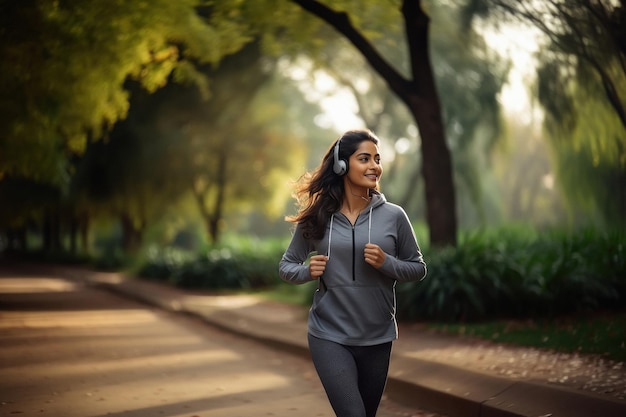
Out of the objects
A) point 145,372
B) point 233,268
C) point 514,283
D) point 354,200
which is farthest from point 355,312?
point 233,268

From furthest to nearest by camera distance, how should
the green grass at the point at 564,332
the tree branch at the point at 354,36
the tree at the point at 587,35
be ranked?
1. the tree branch at the point at 354,36
2. the tree at the point at 587,35
3. the green grass at the point at 564,332

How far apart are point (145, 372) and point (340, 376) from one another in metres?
5.54

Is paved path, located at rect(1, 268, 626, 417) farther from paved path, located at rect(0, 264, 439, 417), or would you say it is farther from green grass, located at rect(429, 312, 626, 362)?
green grass, located at rect(429, 312, 626, 362)

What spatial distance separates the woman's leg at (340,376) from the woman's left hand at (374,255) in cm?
50

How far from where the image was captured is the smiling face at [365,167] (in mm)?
4367

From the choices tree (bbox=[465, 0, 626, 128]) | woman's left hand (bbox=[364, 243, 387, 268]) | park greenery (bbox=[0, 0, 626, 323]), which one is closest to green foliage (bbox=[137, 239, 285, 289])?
park greenery (bbox=[0, 0, 626, 323])

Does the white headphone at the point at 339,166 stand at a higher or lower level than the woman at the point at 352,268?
higher

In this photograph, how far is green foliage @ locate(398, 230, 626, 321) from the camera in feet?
39.3

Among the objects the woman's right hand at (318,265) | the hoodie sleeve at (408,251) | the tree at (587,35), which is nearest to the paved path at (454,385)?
the hoodie sleeve at (408,251)

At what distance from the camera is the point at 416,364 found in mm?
8656

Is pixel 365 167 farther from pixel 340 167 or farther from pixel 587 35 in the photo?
pixel 587 35

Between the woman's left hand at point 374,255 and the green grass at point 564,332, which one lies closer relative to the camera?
the woman's left hand at point 374,255

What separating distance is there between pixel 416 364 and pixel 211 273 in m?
16.9

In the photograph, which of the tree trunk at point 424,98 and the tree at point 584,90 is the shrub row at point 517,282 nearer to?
the tree trunk at point 424,98
